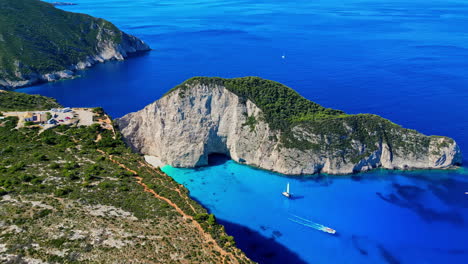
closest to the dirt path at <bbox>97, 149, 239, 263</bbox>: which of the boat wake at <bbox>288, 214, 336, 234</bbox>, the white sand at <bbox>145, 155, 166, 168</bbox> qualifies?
the white sand at <bbox>145, 155, 166, 168</bbox>

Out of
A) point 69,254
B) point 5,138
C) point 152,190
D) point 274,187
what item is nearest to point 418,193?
point 274,187

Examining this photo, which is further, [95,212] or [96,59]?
[96,59]

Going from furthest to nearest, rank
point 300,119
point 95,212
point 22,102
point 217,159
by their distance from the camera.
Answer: point 22,102 < point 217,159 < point 300,119 < point 95,212

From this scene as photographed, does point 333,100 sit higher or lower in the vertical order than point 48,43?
lower

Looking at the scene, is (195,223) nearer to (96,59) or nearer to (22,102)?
(22,102)

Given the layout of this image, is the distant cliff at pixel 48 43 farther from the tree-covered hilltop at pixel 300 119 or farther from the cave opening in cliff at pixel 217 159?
the cave opening in cliff at pixel 217 159

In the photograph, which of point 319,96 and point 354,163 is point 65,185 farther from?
point 319,96

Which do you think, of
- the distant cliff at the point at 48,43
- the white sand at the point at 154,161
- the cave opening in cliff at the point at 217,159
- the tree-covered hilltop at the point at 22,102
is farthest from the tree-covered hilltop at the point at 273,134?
the distant cliff at the point at 48,43

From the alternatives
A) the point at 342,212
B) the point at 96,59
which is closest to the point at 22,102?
the point at 342,212

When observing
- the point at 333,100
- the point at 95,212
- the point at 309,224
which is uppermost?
the point at 333,100
